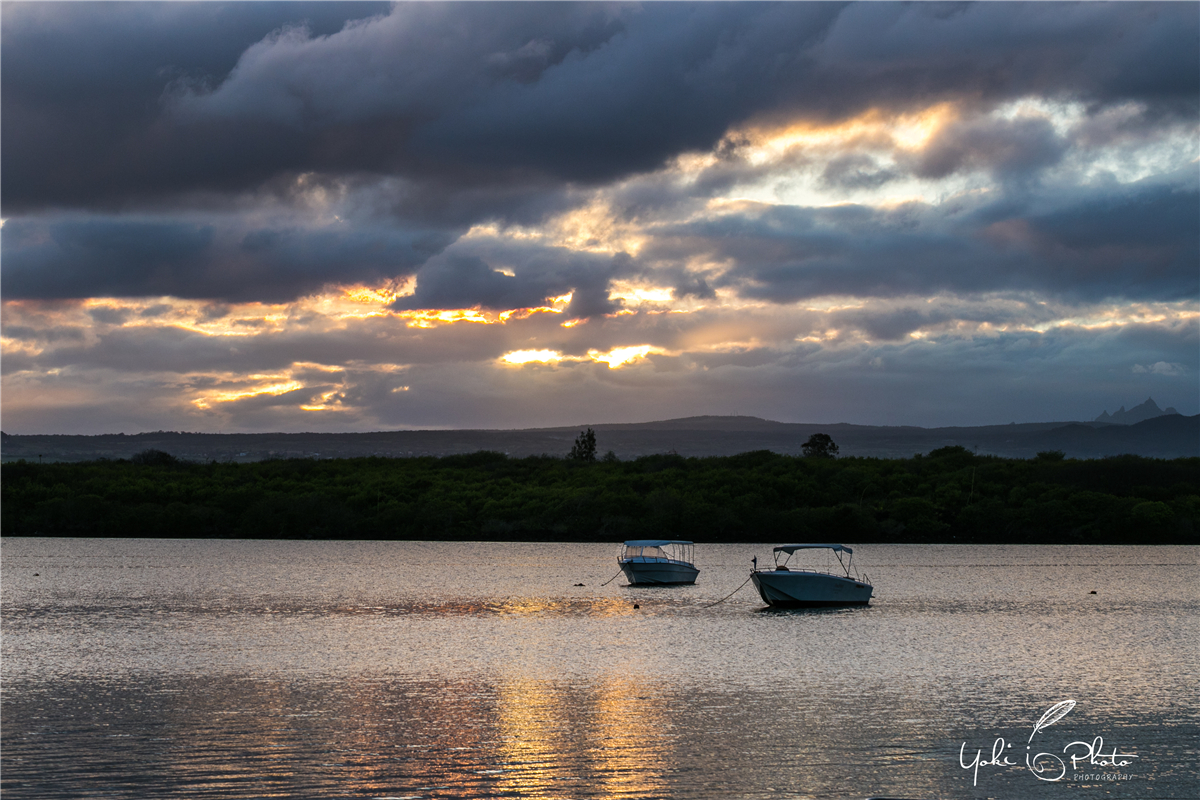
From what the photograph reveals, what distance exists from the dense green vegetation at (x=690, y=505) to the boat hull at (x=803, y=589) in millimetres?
87095

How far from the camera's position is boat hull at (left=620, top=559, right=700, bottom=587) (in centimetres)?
9081

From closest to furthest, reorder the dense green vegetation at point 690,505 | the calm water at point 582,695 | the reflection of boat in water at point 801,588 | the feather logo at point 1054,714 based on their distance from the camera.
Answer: the calm water at point 582,695
the feather logo at point 1054,714
the reflection of boat in water at point 801,588
the dense green vegetation at point 690,505

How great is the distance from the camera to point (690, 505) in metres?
164

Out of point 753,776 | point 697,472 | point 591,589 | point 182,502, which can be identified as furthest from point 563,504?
point 753,776

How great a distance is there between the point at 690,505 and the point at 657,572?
73.3 m

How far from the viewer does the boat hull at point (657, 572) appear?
90812 mm

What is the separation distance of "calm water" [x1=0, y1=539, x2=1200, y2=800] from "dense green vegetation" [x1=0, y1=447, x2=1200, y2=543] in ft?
258

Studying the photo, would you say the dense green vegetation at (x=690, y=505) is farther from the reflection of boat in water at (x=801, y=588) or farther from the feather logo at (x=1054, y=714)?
the feather logo at (x=1054, y=714)
